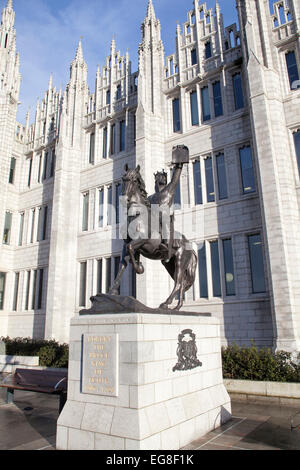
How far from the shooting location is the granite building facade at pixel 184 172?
52.4 ft

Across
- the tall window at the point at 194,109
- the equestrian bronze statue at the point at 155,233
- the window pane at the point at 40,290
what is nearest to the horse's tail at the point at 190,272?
the equestrian bronze statue at the point at 155,233

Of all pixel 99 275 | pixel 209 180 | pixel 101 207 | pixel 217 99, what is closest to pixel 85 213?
pixel 101 207

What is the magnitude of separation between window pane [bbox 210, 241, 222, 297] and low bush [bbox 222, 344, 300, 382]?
20.1ft

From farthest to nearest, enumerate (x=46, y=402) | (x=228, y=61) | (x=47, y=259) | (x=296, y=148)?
Answer: (x=47, y=259), (x=228, y=61), (x=296, y=148), (x=46, y=402)

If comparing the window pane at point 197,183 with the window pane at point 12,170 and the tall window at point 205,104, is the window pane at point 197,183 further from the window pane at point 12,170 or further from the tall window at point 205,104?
the window pane at point 12,170

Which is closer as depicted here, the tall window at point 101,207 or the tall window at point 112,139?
the tall window at point 101,207

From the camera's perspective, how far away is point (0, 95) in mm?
28141

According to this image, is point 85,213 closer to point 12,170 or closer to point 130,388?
point 12,170

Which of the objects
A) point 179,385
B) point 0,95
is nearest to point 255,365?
point 179,385

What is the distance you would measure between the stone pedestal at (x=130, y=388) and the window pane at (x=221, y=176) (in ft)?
43.3

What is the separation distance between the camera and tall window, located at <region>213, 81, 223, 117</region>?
20.0 m

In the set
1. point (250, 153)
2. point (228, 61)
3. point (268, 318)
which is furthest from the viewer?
point (228, 61)
